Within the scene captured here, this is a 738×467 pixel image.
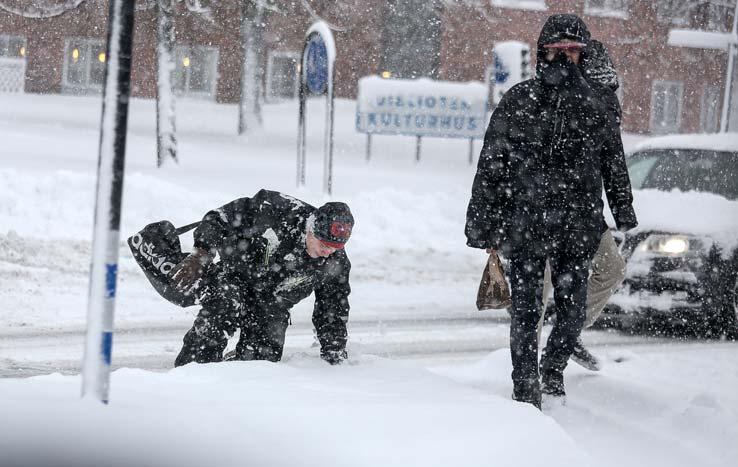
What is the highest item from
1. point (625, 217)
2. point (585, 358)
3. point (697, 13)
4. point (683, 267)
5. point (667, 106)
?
point (697, 13)

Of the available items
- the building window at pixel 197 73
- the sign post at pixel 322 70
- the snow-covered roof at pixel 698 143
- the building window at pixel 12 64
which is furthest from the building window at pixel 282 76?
the snow-covered roof at pixel 698 143

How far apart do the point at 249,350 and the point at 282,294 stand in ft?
0.99

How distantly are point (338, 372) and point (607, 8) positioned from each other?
25.6 metres

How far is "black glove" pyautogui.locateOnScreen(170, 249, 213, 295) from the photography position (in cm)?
473

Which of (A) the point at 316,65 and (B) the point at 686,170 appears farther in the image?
(A) the point at 316,65

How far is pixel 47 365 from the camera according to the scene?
6254mm

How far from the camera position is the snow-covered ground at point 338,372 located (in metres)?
2.78

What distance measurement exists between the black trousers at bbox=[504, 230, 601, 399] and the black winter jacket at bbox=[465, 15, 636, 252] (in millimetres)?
51

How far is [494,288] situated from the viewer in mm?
5020

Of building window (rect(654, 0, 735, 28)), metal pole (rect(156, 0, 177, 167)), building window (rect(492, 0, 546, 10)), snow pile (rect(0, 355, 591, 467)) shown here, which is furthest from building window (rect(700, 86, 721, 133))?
snow pile (rect(0, 355, 591, 467))

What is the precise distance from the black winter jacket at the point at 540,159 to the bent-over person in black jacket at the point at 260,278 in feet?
2.28

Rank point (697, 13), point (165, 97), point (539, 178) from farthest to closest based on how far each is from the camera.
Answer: point (697, 13), point (165, 97), point (539, 178)

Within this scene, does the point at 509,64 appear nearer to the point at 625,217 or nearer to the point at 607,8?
the point at 625,217

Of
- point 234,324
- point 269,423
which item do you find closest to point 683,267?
point 234,324
